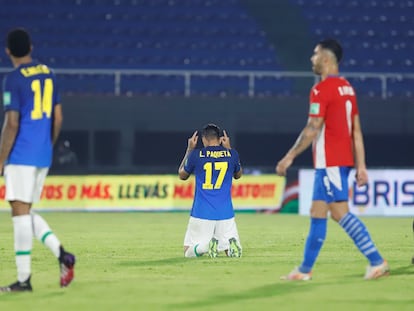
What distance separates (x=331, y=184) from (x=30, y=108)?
2.50 metres

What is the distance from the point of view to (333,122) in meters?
9.48

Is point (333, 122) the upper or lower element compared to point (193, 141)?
upper

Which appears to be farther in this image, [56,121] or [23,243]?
[56,121]

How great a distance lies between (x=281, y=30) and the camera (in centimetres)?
3067

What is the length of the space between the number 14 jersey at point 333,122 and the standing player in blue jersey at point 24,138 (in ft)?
7.17

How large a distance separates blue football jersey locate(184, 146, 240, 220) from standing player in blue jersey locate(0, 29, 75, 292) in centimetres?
403

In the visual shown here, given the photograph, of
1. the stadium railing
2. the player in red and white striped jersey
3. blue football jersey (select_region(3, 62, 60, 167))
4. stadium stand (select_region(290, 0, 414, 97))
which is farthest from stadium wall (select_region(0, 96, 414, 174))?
blue football jersey (select_region(3, 62, 60, 167))

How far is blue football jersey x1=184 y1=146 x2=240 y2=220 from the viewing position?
12766mm

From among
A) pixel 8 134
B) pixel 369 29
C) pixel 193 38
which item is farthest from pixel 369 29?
pixel 8 134

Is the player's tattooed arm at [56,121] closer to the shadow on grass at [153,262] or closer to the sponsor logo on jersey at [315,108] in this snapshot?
the sponsor logo on jersey at [315,108]

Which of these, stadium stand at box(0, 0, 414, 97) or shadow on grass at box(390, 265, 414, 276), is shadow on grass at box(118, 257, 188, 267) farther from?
stadium stand at box(0, 0, 414, 97)

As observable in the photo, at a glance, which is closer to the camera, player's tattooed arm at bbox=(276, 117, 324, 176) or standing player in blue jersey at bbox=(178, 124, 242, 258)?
player's tattooed arm at bbox=(276, 117, 324, 176)

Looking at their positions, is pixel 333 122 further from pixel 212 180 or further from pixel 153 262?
pixel 212 180

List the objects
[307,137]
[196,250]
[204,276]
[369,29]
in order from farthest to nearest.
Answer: [369,29] < [196,250] < [204,276] < [307,137]
